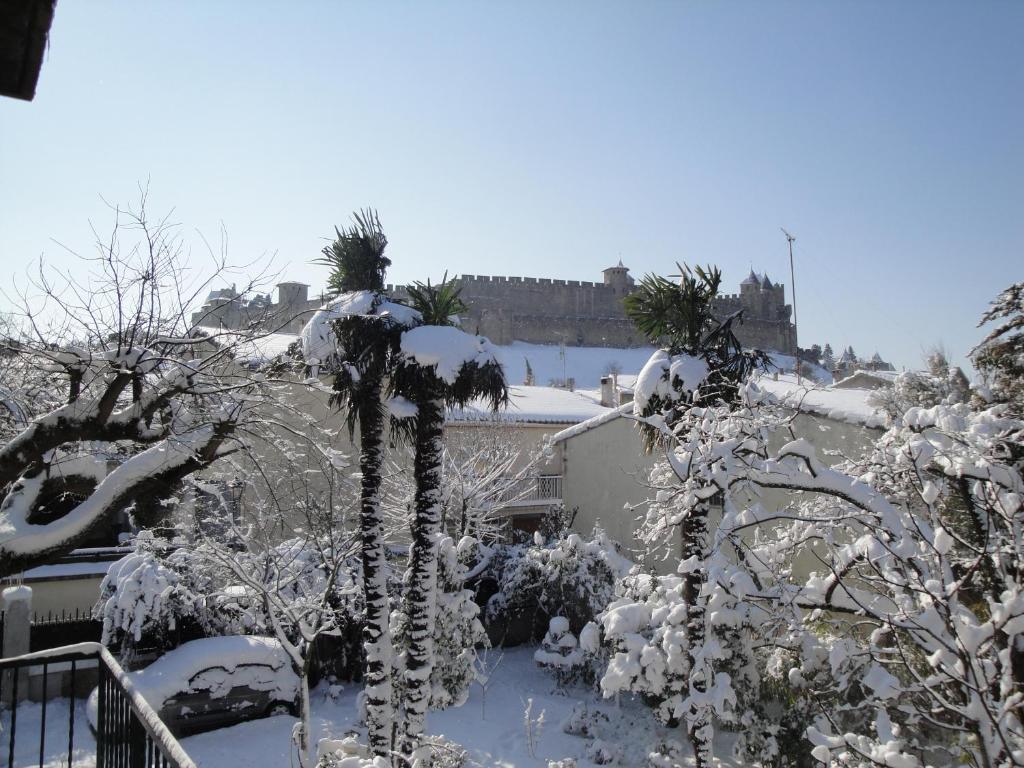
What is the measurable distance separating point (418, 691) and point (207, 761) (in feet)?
10.7

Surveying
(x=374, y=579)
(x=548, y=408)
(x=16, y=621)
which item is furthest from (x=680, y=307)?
(x=548, y=408)

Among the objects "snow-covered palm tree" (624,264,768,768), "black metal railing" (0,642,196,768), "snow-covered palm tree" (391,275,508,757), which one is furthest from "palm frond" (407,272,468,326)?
"black metal railing" (0,642,196,768)

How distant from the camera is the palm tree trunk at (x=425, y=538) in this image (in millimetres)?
8055

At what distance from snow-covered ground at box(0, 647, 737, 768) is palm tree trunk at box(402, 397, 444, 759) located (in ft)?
7.48

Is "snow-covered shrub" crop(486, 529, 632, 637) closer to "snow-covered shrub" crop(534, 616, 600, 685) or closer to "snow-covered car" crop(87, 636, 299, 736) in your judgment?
"snow-covered shrub" crop(534, 616, 600, 685)

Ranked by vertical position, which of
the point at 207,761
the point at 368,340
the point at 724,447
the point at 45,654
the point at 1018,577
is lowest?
the point at 207,761

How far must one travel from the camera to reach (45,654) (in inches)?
152

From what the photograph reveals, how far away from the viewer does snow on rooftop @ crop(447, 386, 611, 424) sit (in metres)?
20.6

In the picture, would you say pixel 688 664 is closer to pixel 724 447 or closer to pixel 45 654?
pixel 724 447

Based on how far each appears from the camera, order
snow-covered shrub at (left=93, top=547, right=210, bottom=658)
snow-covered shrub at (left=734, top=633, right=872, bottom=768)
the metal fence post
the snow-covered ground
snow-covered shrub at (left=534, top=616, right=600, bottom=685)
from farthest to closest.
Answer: snow-covered shrub at (left=534, top=616, right=600, bottom=685) < the metal fence post < snow-covered shrub at (left=93, top=547, right=210, bottom=658) < the snow-covered ground < snow-covered shrub at (left=734, top=633, right=872, bottom=768)

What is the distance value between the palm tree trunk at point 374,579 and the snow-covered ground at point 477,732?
1.95 meters

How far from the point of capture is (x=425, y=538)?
321 inches

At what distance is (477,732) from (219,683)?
12.2ft

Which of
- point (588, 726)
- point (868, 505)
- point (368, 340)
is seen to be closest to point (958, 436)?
point (868, 505)
